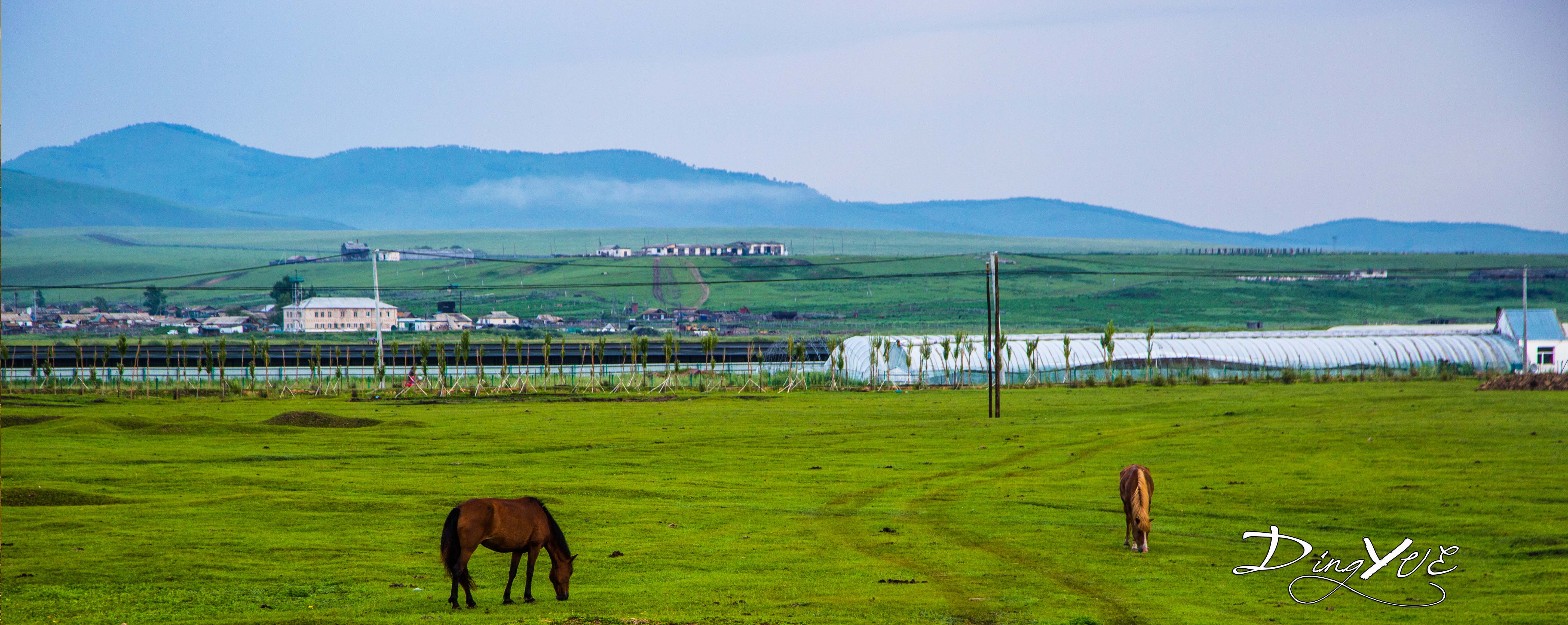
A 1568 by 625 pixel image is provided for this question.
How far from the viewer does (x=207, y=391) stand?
179 feet

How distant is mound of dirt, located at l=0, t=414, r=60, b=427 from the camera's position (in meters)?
34.8

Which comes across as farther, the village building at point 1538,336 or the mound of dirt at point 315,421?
the village building at point 1538,336

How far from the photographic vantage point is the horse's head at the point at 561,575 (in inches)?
498

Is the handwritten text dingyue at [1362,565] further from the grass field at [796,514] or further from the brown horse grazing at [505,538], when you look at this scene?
the brown horse grazing at [505,538]

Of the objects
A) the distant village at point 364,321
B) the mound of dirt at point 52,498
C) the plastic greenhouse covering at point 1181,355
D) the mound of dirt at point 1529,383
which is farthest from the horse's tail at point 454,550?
the distant village at point 364,321

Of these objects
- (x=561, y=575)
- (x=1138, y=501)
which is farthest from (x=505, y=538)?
(x=1138, y=501)

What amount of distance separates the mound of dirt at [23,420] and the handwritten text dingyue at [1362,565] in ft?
113

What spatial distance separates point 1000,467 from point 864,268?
162m

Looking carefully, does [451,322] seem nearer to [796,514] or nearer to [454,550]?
[796,514]

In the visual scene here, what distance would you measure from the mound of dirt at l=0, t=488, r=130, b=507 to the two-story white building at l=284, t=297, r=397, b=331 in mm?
103177

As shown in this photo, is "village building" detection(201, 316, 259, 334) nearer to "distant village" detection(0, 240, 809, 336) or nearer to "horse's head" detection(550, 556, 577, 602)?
"distant village" detection(0, 240, 809, 336)

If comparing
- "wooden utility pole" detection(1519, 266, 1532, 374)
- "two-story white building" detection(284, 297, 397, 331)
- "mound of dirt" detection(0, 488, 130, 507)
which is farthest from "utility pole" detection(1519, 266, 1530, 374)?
"two-story white building" detection(284, 297, 397, 331)

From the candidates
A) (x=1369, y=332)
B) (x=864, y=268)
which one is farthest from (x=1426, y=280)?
(x=1369, y=332)

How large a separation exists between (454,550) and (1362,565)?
12361mm
